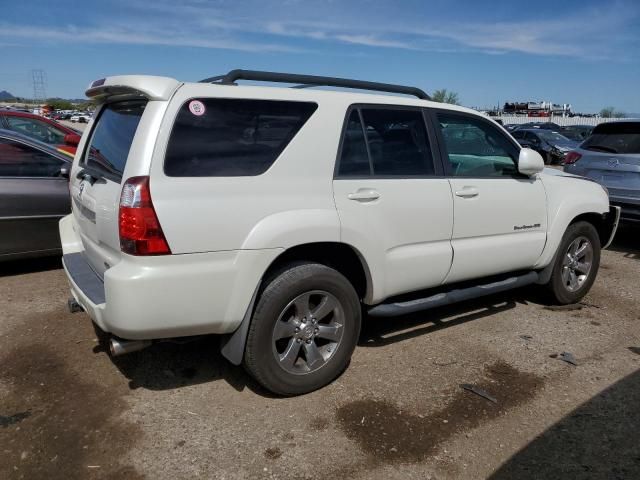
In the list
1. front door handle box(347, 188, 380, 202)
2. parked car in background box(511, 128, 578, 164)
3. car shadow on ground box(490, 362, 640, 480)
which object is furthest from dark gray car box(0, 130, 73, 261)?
parked car in background box(511, 128, 578, 164)

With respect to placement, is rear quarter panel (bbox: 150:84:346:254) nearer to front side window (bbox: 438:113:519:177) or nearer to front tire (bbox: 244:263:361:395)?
front tire (bbox: 244:263:361:395)

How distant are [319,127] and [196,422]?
1.90m

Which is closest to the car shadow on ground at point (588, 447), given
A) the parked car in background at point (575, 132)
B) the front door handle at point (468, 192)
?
the front door handle at point (468, 192)

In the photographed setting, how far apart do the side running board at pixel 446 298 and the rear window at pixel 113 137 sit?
1873mm

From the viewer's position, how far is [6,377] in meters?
3.55

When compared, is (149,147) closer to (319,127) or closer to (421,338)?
(319,127)

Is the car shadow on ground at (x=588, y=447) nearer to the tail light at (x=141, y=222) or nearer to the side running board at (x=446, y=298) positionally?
the side running board at (x=446, y=298)

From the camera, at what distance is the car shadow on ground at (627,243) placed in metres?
7.26

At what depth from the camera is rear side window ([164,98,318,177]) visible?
2846 millimetres

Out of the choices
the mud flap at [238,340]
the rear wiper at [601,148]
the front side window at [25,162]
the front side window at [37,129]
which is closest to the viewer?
the mud flap at [238,340]

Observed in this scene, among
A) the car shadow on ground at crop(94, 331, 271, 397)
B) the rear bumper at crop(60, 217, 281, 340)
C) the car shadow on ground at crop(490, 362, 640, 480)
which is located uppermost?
the rear bumper at crop(60, 217, 281, 340)

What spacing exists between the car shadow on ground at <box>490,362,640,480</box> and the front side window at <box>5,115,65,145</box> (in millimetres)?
8941

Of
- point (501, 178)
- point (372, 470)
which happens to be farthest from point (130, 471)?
point (501, 178)

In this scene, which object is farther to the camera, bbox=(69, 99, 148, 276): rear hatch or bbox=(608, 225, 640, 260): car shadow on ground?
bbox=(608, 225, 640, 260): car shadow on ground
